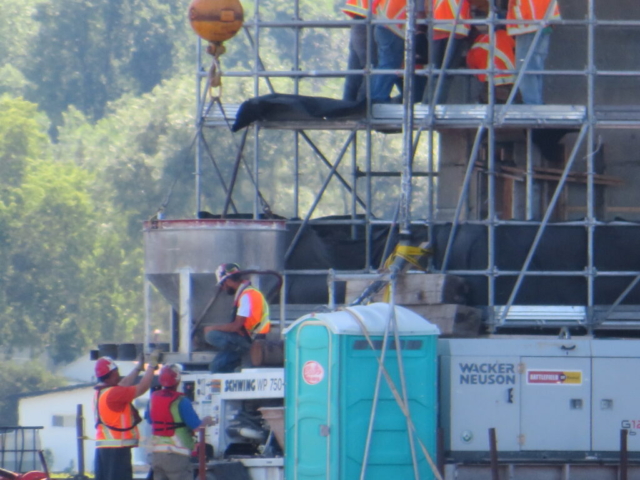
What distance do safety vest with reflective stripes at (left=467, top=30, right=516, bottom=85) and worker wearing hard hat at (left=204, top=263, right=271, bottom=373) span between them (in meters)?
4.17

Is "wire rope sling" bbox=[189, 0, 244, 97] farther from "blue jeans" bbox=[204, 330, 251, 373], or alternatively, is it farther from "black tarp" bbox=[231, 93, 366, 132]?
"blue jeans" bbox=[204, 330, 251, 373]

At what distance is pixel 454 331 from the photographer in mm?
14750

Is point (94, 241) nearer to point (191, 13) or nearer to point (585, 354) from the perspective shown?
point (191, 13)

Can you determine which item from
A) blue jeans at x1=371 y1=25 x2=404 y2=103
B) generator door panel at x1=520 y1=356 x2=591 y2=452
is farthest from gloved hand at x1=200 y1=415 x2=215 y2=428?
blue jeans at x1=371 y1=25 x2=404 y2=103

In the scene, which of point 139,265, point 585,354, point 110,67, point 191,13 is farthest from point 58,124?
point 585,354

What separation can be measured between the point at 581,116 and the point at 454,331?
314 centimetres

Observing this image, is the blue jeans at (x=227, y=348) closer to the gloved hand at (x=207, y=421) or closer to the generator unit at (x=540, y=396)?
the gloved hand at (x=207, y=421)

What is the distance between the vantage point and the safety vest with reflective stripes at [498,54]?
1706cm

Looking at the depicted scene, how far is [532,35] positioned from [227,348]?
5.14 meters

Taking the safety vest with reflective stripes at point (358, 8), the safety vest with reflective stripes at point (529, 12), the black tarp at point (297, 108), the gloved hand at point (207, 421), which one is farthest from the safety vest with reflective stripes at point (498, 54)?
the gloved hand at point (207, 421)

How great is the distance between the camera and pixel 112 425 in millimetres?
14172

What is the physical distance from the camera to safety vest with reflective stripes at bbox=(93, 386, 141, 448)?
14.1 metres

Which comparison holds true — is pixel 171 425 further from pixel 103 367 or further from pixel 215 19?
pixel 215 19

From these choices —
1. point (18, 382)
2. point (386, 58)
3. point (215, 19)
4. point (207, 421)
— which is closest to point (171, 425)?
point (207, 421)
